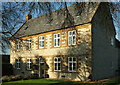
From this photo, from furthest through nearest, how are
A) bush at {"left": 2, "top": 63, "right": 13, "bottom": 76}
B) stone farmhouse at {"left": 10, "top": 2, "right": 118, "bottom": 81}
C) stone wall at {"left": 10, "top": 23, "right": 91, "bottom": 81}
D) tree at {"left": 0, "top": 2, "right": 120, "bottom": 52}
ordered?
bush at {"left": 2, "top": 63, "right": 13, "bottom": 76}
stone wall at {"left": 10, "top": 23, "right": 91, "bottom": 81}
stone farmhouse at {"left": 10, "top": 2, "right": 118, "bottom": 81}
tree at {"left": 0, "top": 2, "right": 120, "bottom": 52}

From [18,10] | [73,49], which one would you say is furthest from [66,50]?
[18,10]

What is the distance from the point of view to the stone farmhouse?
15.5 metres

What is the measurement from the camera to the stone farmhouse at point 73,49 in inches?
611

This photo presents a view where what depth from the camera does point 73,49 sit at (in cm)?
1691

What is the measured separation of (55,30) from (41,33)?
2.73 meters

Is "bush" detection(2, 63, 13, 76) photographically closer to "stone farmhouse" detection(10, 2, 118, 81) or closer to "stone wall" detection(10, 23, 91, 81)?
"stone farmhouse" detection(10, 2, 118, 81)

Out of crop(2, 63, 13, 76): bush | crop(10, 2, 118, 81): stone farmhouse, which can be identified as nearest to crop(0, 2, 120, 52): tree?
crop(10, 2, 118, 81): stone farmhouse

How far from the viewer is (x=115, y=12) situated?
6.48 meters

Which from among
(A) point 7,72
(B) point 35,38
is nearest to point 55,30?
(B) point 35,38

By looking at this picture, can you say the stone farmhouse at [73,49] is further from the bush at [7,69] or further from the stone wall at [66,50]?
the bush at [7,69]

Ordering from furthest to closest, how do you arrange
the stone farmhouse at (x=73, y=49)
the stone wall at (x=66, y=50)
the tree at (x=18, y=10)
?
the stone wall at (x=66, y=50)
the stone farmhouse at (x=73, y=49)
the tree at (x=18, y=10)

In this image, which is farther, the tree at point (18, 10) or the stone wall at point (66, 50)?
the stone wall at point (66, 50)

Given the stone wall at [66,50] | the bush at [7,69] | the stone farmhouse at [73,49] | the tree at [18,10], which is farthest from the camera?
the bush at [7,69]

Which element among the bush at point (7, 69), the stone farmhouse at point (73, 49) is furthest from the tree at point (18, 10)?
the bush at point (7, 69)
